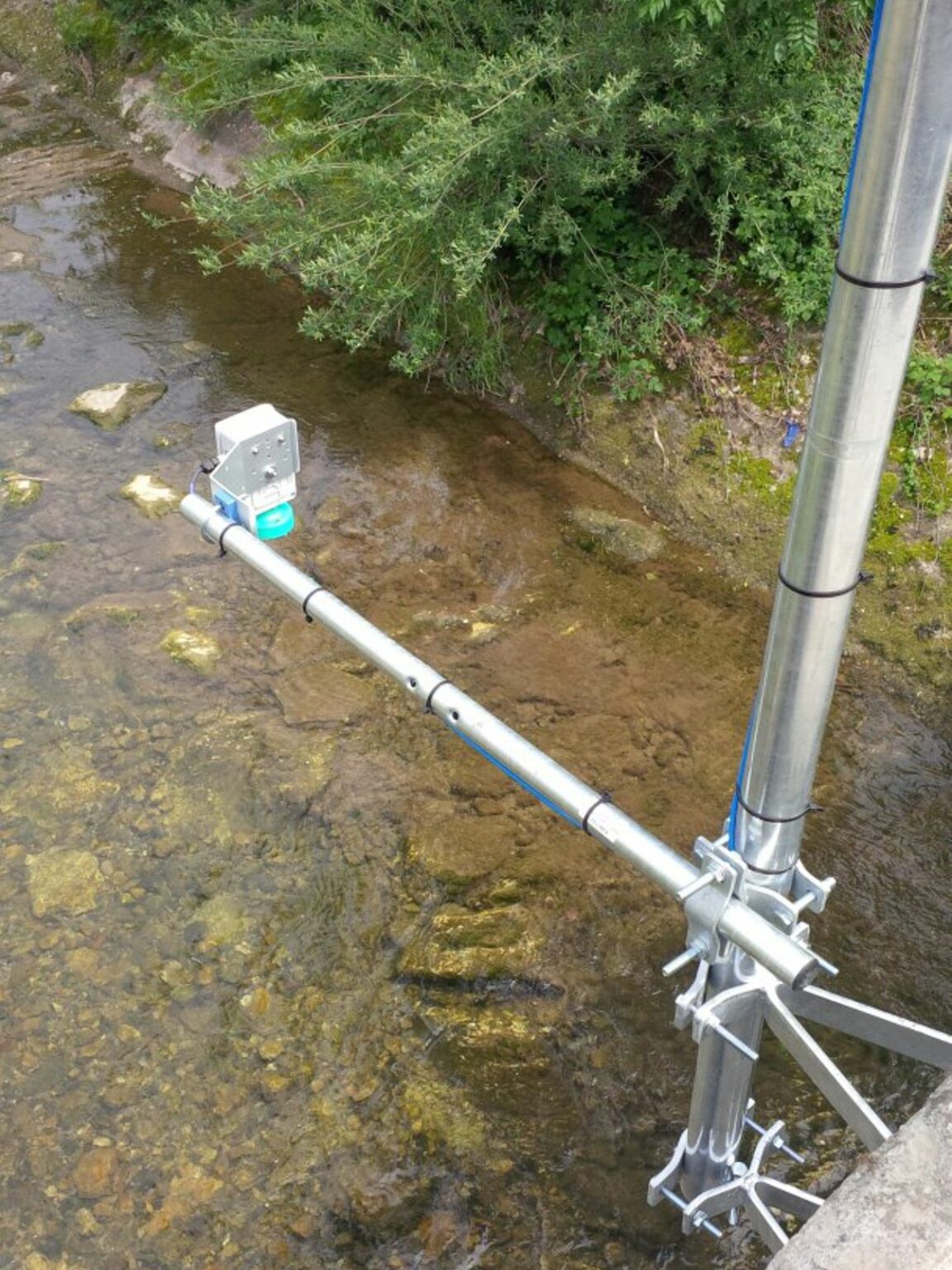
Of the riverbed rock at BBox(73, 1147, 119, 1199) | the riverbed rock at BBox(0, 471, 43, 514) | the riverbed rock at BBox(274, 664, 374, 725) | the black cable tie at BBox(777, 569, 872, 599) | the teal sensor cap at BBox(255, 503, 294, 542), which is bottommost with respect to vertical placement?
the riverbed rock at BBox(73, 1147, 119, 1199)

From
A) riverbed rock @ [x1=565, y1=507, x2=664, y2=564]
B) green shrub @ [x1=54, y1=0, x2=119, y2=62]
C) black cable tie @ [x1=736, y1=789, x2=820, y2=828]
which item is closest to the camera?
black cable tie @ [x1=736, y1=789, x2=820, y2=828]

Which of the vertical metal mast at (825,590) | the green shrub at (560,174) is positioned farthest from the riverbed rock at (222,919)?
the green shrub at (560,174)

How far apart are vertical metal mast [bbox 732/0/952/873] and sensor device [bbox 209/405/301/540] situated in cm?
139

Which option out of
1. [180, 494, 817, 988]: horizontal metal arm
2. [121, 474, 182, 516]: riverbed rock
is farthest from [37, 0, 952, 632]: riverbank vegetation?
[180, 494, 817, 988]: horizontal metal arm

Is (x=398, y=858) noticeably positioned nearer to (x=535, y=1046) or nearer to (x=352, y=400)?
(x=535, y=1046)

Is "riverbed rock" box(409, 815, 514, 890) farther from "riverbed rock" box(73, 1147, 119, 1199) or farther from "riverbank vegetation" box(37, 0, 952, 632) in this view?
"riverbank vegetation" box(37, 0, 952, 632)

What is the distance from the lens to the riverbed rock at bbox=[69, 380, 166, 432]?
22.8ft

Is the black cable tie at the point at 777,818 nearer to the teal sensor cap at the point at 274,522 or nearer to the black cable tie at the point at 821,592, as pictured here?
the black cable tie at the point at 821,592

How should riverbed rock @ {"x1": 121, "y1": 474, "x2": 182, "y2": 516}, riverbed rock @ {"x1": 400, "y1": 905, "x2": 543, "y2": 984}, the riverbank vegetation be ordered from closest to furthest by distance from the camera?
1. riverbed rock @ {"x1": 400, "y1": 905, "x2": 543, "y2": 984}
2. the riverbank vegetation
3. riverbed rock @ {"x1": 121, "y1": 474, "x2": 182, "y2": 516}

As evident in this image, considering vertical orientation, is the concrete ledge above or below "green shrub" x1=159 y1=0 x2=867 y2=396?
below

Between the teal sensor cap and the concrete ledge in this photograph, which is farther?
the teal sensor cap

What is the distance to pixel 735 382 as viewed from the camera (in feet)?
19.9

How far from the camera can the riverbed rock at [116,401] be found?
6961 millimetres

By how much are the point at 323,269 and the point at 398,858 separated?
9.79ft
